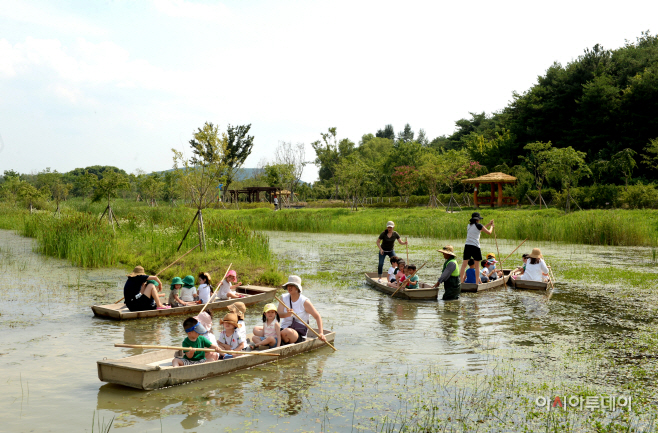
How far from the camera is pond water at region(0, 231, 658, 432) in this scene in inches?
219

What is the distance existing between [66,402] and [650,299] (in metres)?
11.5

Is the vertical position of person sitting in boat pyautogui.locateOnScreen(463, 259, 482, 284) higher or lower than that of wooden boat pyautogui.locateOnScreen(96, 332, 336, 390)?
higher

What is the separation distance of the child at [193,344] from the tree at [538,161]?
104ft

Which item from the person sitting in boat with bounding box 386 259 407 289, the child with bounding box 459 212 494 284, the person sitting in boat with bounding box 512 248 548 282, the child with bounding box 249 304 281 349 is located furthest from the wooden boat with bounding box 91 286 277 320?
the person sitting in boat with bounding box 512 248 548 282

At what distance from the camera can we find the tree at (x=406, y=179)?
1774 inches

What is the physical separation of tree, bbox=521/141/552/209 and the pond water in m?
23.3

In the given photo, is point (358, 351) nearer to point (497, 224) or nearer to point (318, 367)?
point (318, 367)

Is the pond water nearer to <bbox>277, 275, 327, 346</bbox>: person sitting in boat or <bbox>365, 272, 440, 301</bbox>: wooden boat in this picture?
<bbox>365, 272, 440, 301</bbox>: wooden boat

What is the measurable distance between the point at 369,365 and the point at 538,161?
3316 centimetres

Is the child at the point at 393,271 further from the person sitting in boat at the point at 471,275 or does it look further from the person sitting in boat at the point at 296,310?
the person sitting in boat at the point at 296,310

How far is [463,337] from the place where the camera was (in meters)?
8.79

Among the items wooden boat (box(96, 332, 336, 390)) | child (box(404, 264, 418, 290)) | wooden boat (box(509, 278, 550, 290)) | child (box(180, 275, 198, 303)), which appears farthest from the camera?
wooden boat (box(509, 278, 550, 290))

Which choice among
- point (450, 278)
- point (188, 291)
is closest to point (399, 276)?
point (450, 278)

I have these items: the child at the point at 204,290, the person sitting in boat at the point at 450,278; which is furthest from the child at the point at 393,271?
the child at the point at 204,290
